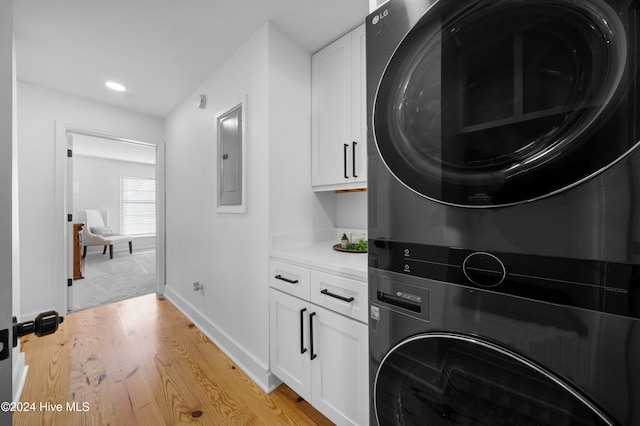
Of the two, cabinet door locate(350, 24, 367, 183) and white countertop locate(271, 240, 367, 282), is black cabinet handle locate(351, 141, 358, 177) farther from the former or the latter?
white countertop locate(271, 240, 367, 282)

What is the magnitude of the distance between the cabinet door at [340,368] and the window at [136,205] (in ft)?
23.9

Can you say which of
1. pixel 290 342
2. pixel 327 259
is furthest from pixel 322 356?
pixel 327 259

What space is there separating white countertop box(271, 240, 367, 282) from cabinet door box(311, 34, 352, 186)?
496 mm

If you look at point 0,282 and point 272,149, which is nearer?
point 0,282

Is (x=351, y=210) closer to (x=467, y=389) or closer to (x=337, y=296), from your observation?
(x=337, y=296)

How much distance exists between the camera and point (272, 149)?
1.63 m

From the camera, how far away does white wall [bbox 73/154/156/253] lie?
599cm

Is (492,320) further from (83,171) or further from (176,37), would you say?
(83,171)

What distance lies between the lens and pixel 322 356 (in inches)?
50.4

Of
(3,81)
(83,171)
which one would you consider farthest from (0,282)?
(83,171)

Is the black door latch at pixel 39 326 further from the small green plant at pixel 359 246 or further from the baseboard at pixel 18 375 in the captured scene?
the baseboard at pixel 18 375

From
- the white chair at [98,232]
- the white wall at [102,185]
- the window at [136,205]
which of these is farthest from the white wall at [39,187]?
the window at [136,205]

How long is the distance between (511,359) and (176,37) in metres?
2.49

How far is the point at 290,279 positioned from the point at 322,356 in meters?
0.43
